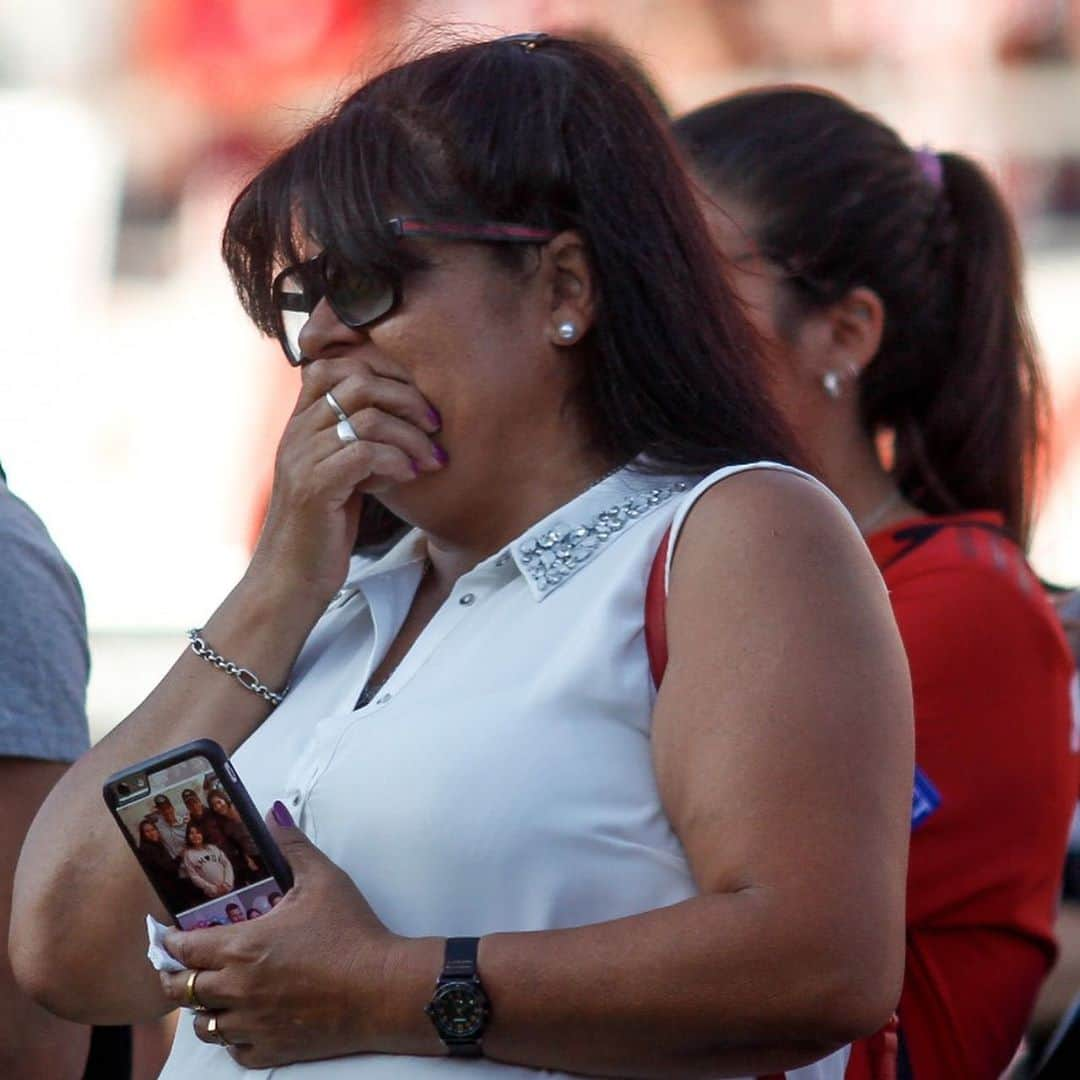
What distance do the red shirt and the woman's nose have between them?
879 mm

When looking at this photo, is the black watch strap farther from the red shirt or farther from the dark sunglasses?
the red shirt

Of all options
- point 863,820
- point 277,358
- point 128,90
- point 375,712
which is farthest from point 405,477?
point 128,90

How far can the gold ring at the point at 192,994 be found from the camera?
5.56 feet

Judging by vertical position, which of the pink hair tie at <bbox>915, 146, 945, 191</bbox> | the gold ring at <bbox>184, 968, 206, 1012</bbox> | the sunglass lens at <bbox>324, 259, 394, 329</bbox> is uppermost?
the sunglass lens at <bbox>324, 259, 394, 329</bbox>

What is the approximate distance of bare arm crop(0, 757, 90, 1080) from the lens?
2.24m

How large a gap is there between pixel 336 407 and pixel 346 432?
0.10 feet

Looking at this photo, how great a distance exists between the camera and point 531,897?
1624mm

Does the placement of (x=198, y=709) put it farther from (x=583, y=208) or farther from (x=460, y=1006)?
(x=583, y=208)

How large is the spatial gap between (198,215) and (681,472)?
4726 mm

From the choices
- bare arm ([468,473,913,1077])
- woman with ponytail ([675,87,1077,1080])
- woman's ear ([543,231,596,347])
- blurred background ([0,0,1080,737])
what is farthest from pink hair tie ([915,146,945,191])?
blurred background ([0,0,1080,737])

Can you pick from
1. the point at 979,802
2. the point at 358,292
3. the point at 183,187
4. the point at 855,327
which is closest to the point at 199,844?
the point at 358,292

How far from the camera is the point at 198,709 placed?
201 cm

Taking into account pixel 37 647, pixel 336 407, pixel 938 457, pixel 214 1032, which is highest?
pixel 336 407

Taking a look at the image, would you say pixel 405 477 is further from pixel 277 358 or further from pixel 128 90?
pixel 128 90
